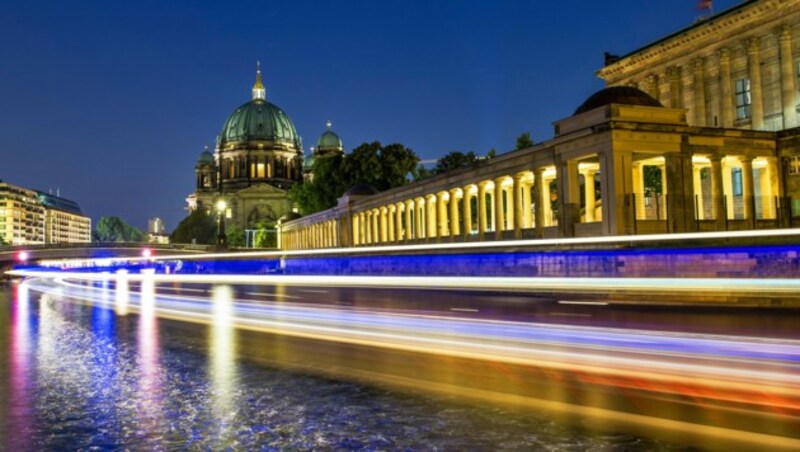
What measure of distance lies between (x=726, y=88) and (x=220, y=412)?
53.4 meters

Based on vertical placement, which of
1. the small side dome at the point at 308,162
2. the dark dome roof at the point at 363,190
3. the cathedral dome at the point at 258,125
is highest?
the cathedral dome at the point at 258,125

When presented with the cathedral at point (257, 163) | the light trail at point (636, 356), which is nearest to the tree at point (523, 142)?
the light trail at point (636, 356)

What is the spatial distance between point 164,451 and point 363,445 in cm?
157

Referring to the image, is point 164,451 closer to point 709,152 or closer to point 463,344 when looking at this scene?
point 463,344

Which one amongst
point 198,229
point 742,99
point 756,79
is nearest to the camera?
point 756,79

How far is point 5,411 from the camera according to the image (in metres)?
7.80

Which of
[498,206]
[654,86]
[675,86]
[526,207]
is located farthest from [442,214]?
[675,86]

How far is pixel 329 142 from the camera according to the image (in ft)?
554

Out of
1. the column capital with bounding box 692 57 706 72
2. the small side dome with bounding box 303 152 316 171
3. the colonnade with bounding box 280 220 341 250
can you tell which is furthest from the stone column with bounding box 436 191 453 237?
the small side dome with bounding box 303 152 316 171

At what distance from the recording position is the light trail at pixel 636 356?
24.1 ft

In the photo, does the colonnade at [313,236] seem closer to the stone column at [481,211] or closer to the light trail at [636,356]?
the stone column at [481,211]

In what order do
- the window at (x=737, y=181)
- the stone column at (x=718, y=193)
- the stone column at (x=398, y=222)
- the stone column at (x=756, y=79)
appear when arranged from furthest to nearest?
the stone column at (x=398, y=222)
the window at (x=737, y=181)
the stone column at (x=756, y=79)
the stone column at (x=718, y=193)

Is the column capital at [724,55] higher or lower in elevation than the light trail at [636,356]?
higher

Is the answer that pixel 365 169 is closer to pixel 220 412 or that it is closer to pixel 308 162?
pixel 220 412
